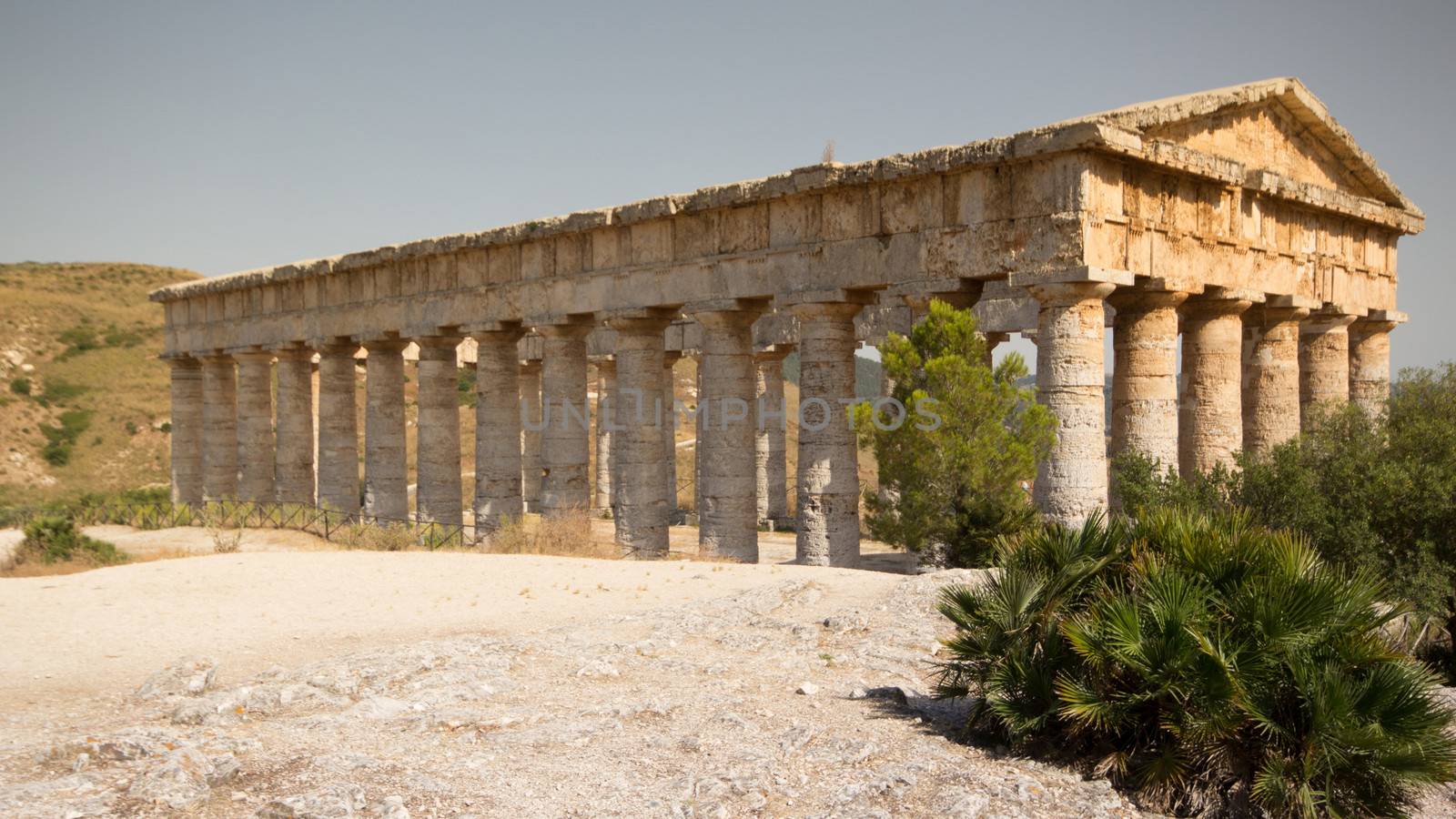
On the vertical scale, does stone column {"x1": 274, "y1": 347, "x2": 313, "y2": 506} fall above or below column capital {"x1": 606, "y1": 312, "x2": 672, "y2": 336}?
below

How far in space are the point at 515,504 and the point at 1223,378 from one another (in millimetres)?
13516

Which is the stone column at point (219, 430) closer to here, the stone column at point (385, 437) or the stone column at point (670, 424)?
the stone column at point (385, 437)

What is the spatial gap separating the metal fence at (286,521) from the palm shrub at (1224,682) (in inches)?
622

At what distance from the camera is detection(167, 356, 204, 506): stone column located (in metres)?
32.3

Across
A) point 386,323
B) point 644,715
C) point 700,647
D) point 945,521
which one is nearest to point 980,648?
point 644,715

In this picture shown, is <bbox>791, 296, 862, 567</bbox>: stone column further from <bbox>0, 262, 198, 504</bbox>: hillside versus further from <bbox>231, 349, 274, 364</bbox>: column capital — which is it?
<bbox>0, 262, 198, 504</bbox>: hillside

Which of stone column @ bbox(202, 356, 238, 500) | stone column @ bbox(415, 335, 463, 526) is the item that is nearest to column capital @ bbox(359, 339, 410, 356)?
stone column @ bbox(415, 335, 463, 526)

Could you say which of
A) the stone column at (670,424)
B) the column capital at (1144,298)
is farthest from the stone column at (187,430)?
the column capital at (1144,298)

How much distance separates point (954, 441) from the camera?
54.0 feet

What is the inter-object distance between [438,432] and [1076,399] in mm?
14380

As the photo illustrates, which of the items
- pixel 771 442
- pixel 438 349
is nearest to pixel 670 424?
pixel 771 442

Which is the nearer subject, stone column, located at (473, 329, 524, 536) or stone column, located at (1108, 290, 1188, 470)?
Result: stone column, located at (1108, 290, 1188, 470)

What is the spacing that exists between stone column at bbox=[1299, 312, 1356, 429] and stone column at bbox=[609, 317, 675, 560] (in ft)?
37.4

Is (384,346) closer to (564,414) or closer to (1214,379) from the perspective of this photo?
(564,414)
